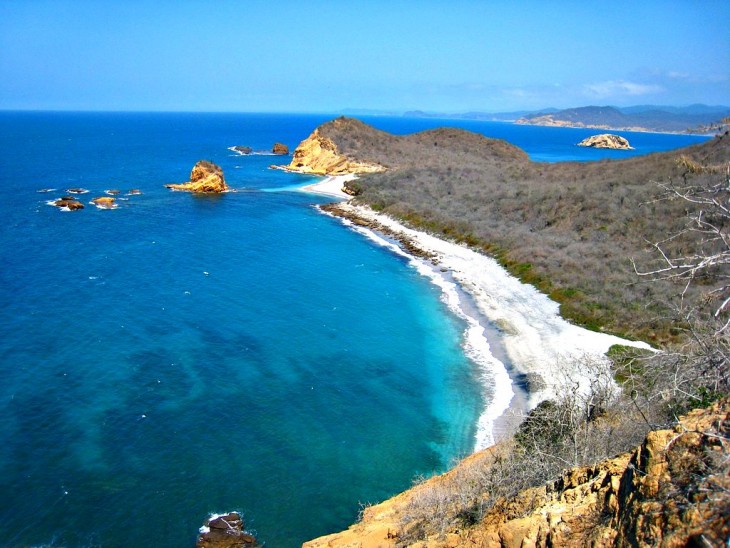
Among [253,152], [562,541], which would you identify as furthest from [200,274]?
[253,152]

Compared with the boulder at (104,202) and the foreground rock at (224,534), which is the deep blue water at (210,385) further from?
the boulder at (104,202)

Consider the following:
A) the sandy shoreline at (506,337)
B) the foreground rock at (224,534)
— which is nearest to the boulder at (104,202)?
the sandy shoreline at (506,337)


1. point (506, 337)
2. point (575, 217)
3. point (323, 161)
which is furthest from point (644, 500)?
point (323, 161)

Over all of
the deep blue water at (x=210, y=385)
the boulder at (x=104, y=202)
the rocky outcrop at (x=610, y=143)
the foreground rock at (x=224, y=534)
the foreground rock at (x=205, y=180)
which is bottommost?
the foreground rock at (x=224, y=534)

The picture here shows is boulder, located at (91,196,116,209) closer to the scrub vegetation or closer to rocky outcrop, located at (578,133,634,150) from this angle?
the scrub vegetation

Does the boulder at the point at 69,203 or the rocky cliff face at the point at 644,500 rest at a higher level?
the rocky cliff face at the point at 644,500

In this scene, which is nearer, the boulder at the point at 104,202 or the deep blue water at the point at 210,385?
the deep blue water at the point at 210,385
